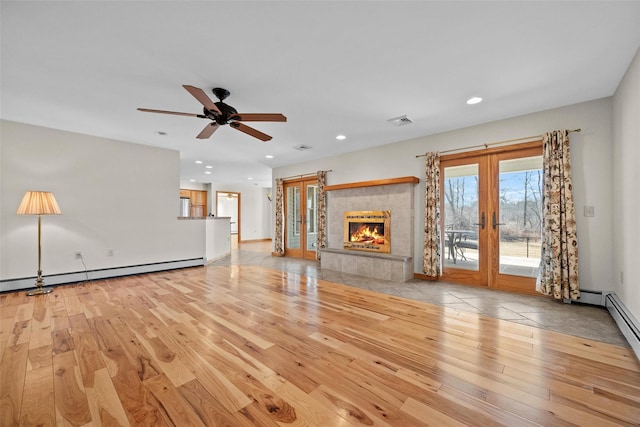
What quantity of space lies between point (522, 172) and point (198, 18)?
4.50 meters

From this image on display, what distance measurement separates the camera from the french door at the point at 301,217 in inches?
281

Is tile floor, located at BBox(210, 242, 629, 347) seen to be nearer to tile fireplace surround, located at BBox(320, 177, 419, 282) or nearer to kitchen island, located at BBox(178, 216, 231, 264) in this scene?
tile fireplace surround, located at BBox(320, 177, 419, 282)

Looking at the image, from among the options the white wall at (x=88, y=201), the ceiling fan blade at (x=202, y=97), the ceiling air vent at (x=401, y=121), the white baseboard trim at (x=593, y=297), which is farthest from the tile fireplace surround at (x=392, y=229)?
the white wall at (x=88, y=201)

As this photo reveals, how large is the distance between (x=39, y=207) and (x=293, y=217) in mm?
4996

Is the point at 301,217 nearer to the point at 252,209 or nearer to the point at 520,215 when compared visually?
the point at 520,215

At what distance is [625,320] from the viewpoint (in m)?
2.52

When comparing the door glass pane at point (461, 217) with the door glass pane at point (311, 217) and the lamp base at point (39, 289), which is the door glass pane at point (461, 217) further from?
the lamp base at point (39, 289)

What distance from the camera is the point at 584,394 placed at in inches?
65.2

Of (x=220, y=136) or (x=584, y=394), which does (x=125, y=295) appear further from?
(x=584, y=394)

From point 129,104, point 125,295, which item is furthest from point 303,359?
point 129,104

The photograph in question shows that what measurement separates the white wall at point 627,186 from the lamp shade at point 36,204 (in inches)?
280

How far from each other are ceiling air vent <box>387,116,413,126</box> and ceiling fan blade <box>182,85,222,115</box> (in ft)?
8.44


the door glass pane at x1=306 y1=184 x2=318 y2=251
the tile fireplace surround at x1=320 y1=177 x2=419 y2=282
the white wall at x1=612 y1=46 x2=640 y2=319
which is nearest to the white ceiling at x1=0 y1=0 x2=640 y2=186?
the white wall at x1=612 y1=46 x2=640 y2=319

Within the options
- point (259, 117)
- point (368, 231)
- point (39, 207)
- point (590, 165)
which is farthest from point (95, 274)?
point (590, 165)
